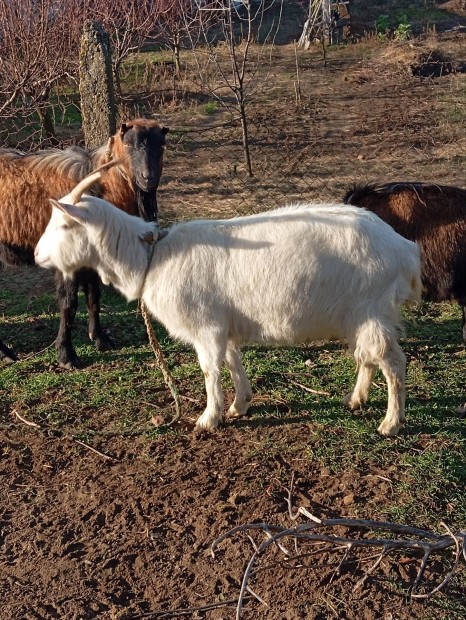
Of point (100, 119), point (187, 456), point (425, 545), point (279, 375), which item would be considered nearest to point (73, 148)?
point (100, 119)

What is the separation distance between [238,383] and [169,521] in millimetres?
1218

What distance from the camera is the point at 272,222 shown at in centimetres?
447

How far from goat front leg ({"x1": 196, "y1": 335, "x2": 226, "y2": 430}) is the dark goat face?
185 centimetres

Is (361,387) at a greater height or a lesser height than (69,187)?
lesser

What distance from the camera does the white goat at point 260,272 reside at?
14.1 ft

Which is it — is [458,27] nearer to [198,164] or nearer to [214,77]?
[214,77]

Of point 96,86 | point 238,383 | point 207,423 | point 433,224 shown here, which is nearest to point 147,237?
point 238,383

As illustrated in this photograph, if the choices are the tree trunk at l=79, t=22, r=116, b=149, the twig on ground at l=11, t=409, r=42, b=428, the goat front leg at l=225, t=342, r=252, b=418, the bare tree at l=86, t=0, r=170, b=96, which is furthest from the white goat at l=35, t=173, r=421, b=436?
the bare tree at l=86, t=0, r=170, b=96

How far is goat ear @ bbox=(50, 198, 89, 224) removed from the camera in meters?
4.26

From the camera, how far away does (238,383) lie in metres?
4.90

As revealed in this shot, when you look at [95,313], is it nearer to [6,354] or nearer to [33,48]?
[6,354]

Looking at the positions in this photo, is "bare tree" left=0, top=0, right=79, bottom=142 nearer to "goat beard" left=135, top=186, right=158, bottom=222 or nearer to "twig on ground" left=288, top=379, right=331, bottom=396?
"goat beard" left=135, top=186, right=158, bottom=222

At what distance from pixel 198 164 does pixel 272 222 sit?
6.87 m

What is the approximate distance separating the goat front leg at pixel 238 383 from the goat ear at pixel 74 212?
Result: 1.28m
